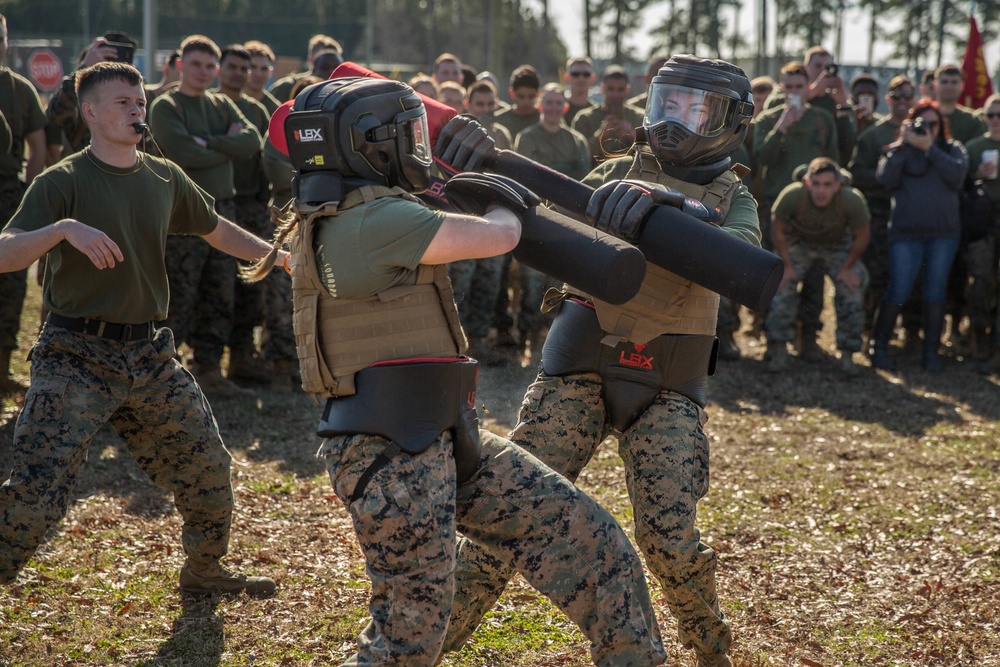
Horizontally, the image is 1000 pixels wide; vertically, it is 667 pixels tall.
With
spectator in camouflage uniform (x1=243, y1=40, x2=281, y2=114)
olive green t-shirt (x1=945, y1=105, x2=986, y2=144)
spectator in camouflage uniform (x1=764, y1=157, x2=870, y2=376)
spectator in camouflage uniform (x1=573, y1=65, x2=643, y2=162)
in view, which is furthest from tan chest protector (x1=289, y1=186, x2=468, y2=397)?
olive green t-shirt (x1=945, y1=105, x2=986, y2=144)

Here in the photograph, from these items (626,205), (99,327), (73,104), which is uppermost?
(73,104)

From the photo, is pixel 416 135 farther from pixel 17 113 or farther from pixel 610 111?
pixel 610 111

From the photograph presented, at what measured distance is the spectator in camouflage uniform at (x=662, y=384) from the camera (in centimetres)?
381

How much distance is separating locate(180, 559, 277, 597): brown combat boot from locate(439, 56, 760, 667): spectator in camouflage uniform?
1.48 meters

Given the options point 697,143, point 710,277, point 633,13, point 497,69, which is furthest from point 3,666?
point 633,13

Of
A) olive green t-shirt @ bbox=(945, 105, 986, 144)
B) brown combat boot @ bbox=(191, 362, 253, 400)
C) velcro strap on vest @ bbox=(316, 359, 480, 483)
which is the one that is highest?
olive green t-shirt @ bbox=(945, 105, 986, 144)

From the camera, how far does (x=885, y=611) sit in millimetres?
4965

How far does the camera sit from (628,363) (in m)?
3.97

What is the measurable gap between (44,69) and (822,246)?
19.7m

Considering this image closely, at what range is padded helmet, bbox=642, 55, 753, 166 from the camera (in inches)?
160

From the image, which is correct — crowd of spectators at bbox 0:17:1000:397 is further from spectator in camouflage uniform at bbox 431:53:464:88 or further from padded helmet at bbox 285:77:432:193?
padded helmet at bbox 285:77:432:193

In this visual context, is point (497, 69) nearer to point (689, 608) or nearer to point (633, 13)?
point (633, 13)

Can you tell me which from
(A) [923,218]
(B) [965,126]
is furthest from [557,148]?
(B) [965,126]

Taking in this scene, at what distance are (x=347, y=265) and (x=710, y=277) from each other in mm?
1232
